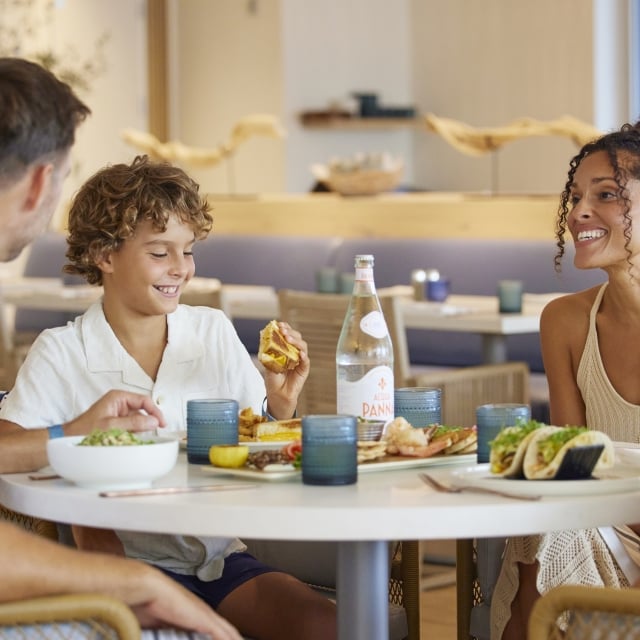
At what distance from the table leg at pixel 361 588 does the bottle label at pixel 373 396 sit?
1.18 feet

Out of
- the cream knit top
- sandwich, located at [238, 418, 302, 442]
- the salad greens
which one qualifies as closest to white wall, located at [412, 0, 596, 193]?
the cream knit top

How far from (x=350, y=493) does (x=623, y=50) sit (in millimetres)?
7365

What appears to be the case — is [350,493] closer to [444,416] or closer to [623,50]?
[444,416]

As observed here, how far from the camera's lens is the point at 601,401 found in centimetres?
243

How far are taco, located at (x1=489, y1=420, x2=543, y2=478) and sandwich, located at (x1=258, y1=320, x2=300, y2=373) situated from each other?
0.52 metres

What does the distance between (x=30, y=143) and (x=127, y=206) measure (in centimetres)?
62

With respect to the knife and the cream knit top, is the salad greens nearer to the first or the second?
the knife

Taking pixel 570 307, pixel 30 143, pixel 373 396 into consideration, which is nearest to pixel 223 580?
pixel 373 396

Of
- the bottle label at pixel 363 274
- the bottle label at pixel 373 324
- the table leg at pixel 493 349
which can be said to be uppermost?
the bottle label at pixel 363 274

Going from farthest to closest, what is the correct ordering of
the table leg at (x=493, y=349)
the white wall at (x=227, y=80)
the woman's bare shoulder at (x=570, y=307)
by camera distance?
the white wall at (x=227, y=80) < the table leg at (x=493, y=349) < the woman's bare shoulder at (x=570, y=307)

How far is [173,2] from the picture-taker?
959 cm

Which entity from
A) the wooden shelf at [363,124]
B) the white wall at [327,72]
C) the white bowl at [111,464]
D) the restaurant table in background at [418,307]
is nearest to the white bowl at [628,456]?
the white bowl at [111,464]

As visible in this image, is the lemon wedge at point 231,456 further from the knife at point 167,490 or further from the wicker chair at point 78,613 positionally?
the wicker chair at point 78,613

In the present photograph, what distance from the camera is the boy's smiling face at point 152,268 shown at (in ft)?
7.45
